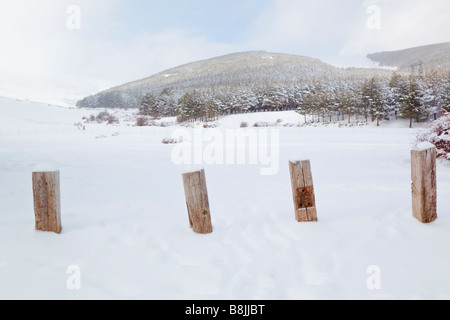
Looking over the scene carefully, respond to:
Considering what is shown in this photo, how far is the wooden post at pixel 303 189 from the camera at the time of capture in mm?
3385

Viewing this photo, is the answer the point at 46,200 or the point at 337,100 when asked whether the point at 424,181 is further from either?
the point at 337,100

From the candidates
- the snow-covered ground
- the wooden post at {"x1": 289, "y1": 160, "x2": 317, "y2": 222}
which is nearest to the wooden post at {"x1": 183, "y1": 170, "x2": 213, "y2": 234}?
the snow-covered ground

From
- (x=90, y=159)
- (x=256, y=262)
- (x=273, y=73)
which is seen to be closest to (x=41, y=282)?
(x=256, y=262)

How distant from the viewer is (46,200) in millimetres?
2998

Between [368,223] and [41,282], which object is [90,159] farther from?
[368,223]

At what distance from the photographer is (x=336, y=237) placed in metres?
3.18

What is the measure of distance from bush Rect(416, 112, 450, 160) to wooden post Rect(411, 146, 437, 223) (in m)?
5.58

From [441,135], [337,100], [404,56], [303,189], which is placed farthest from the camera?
[404,56]

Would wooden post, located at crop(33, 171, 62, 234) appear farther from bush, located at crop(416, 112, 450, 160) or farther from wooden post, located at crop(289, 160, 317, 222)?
bush, located at crop(416, 112, 450, 160)

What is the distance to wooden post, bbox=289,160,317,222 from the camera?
338cm

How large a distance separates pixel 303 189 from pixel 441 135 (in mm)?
6887

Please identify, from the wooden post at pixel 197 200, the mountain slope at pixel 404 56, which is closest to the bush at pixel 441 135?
the wooden post at pixel 197 200

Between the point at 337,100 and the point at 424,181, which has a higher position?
the point at 337,100

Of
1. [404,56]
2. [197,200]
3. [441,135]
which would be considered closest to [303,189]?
[197,200]
